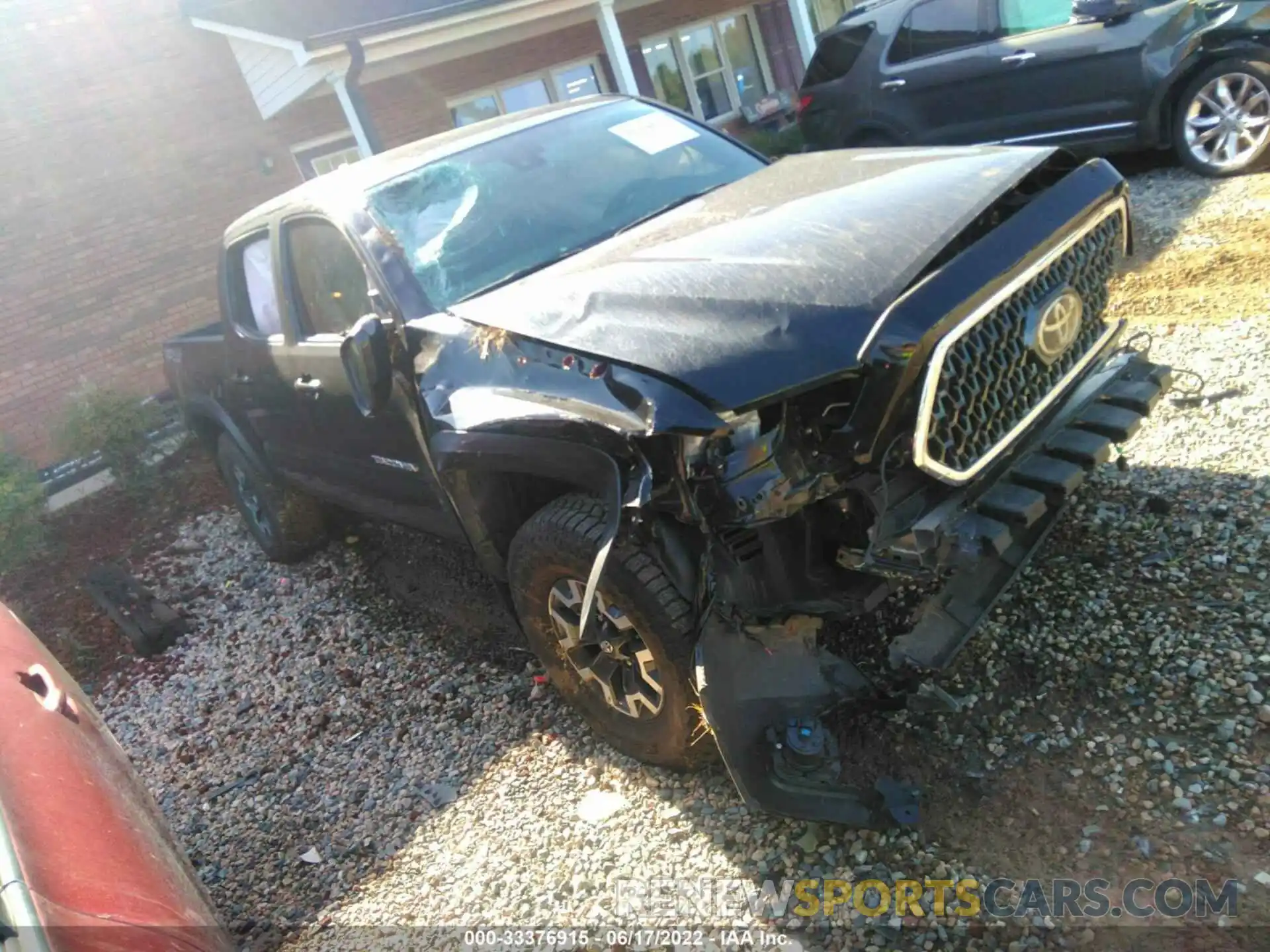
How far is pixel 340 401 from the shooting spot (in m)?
3.64

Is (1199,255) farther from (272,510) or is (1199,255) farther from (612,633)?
(272,510)

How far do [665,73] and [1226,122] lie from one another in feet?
31.0

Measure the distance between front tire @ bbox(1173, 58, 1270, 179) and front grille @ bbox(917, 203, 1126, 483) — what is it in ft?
13.9

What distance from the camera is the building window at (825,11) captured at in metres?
16.2

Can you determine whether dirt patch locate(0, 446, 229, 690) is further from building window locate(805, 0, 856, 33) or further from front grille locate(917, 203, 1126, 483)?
building window locate(805, 0, 856, 33)

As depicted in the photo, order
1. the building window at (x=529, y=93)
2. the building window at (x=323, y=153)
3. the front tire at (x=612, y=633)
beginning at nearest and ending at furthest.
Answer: the front tire at (x=612, y=633) < the building window at (x=323, y=153) < the building window at (x=529, y=93)

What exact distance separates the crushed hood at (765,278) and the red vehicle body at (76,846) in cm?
153

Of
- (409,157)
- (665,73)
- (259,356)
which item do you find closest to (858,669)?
(409,157)

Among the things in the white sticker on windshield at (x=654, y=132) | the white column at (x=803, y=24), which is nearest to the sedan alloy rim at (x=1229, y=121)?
the white sticker on windshield at (x=654, y=132)

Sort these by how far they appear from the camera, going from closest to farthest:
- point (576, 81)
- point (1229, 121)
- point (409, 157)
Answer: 1. point (409, 157)
2. point (1229, 121)
3. point (576, 81)

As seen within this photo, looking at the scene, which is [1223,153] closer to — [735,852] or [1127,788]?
[1127,788]

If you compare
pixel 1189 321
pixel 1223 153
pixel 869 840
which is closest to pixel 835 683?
pixel 869 840

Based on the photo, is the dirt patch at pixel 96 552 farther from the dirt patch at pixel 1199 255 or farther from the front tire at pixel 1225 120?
the front tire at pixel 1225 120

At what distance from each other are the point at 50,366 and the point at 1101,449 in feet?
31.5
